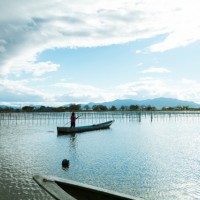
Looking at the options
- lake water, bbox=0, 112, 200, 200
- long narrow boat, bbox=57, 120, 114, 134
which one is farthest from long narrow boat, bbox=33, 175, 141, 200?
long narrow boat, bbox=57, 120, 114, 134

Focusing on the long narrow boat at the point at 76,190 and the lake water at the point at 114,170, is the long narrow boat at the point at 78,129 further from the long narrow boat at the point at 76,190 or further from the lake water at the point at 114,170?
the long narrow boat at the point at 76,190

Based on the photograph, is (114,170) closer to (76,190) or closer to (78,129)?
(76,190)

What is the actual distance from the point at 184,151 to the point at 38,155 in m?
10.5

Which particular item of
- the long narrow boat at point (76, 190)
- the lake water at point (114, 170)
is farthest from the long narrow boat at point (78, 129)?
the long narrow boat at point (76, 190)

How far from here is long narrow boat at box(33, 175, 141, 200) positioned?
6.32 meters

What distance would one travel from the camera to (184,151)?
20672mm

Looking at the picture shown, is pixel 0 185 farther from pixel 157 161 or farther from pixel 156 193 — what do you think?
pixel 157 161

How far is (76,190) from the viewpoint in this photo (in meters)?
6.99

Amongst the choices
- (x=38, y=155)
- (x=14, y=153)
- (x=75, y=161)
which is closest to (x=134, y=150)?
(x=75, y=161)

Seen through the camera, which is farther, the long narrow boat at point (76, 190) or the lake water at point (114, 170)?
the lake water at point (114, 170)

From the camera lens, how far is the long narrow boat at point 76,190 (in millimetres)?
6320

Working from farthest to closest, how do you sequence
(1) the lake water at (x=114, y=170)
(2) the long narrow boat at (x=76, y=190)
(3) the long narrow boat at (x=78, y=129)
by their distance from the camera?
(3) the long narrow boat at (x=78, y=129) → (1) the lake water at (x=114, y=170) → (2) the long narrow boat at (x=76, y=190)

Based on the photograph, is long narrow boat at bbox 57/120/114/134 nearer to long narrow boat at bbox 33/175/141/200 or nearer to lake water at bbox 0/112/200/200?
lake water at bbox 0/112/200/200

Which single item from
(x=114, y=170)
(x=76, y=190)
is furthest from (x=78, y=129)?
(x=76, y=190)
